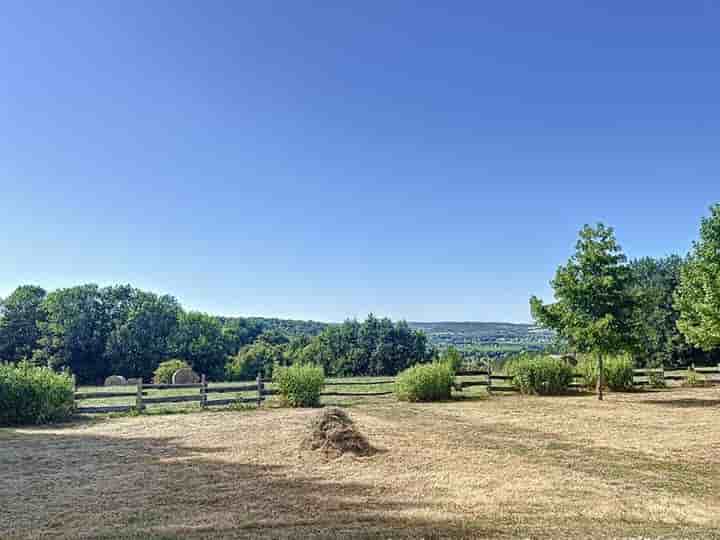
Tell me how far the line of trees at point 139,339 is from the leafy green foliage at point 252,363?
0.12 meters

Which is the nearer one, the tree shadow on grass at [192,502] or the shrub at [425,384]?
the tree shadow on grass at [192,502]

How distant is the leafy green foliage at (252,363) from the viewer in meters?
46.3

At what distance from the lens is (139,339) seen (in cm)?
4522

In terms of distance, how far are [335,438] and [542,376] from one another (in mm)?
14073

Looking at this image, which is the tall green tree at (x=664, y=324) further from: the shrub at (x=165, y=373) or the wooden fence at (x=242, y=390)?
the shrub at (x=165, y=373)

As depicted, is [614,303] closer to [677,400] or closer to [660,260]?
[677,400]

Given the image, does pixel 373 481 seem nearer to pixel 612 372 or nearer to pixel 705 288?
pixel 705 288

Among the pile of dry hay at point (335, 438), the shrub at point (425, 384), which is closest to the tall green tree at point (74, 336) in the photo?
the shrub at point (425, 384)

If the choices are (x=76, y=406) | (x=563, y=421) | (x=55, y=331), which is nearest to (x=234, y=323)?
(x=55, y=331)

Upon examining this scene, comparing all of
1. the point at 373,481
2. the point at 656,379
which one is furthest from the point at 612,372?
the point at 373,481

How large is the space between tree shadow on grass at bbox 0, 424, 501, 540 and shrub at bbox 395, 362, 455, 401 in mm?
10378

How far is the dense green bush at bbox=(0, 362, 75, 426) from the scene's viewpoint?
557 inches

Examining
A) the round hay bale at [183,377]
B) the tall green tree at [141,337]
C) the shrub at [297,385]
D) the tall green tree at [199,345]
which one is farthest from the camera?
the tall green tree at [199,345]

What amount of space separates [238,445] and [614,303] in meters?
14.2
